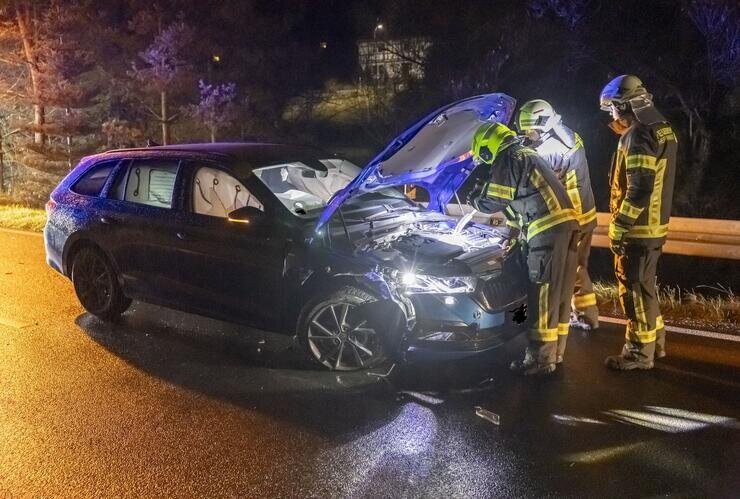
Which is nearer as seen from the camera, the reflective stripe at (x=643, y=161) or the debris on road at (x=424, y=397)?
the debris on road at (x=424, y=397)

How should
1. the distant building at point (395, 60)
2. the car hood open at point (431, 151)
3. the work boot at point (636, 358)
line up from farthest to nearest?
the distant building at point (395, 60) → the work boot at point (636, 358) → the car hood open at point (431, 151)

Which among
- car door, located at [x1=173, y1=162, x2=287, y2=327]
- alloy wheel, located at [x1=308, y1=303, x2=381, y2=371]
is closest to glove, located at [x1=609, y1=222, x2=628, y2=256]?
alloy wheel, located at [x1=308, y1=303, x2=381, y2=371]

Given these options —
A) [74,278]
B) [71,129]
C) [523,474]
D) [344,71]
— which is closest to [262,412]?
[523,474]

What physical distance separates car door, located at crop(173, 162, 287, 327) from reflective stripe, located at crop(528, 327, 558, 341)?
1.79m

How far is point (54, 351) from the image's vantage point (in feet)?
17.4

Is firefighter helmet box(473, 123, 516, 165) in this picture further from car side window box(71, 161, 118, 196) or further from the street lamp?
the street lamp

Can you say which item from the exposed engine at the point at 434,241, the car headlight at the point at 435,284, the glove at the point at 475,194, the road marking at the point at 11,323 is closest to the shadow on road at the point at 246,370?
the road marking at the point at 11,323

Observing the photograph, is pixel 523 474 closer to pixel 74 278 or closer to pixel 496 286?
pixel 496 286

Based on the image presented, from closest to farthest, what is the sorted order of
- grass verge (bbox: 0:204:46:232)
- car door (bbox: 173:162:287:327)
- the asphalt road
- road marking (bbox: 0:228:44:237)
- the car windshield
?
the asphalt road < car door (bbox: 173:162:287:327) < the car windshield < road marking (bbox: 0:228:44:237) < grass verge (bbox: 0:204:46:232)

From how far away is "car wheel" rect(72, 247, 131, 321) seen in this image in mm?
5961

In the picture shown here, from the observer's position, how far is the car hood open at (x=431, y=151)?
15.1 feet

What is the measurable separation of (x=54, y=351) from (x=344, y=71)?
73.6 ft

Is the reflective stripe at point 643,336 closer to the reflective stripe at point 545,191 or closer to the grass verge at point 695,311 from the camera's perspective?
the reflective stripe at point 545,191

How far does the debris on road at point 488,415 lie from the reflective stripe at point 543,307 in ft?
2.63
